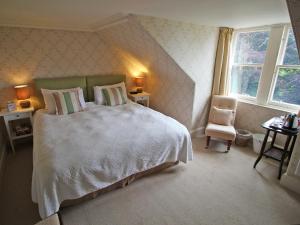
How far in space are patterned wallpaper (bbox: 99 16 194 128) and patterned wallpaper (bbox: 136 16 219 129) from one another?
0.33 ft

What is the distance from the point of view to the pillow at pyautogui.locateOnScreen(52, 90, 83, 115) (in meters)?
2.82

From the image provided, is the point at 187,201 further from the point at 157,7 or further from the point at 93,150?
the point at 157,7

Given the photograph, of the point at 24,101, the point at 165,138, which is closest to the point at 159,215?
the point at 165,138

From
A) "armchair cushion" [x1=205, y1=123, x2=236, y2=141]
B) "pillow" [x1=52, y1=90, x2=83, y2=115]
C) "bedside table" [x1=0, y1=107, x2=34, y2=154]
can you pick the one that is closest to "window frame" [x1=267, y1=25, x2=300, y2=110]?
"armchair cushion" [x1=205, y1=123, x2=236, y2=141]

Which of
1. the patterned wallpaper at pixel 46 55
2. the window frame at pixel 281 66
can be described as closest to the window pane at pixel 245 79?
the window frame at pixel 281 66

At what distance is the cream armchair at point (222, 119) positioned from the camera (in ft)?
9.48

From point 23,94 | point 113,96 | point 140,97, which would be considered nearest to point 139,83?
point 140,97

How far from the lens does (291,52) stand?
2.70 m

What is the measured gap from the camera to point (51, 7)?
1.88m

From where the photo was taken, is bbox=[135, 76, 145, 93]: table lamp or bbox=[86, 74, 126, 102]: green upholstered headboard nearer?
bbox=[86, 74, 126, 102]: green upholstered headboard

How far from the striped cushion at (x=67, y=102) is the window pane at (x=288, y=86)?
3.35 metres

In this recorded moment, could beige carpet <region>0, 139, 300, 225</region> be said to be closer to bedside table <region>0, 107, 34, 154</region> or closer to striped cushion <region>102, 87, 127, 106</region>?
bedside table <region>0, 107, 34, 154</region>

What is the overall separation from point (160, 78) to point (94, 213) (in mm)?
2646

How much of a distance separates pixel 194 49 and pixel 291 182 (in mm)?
2286
